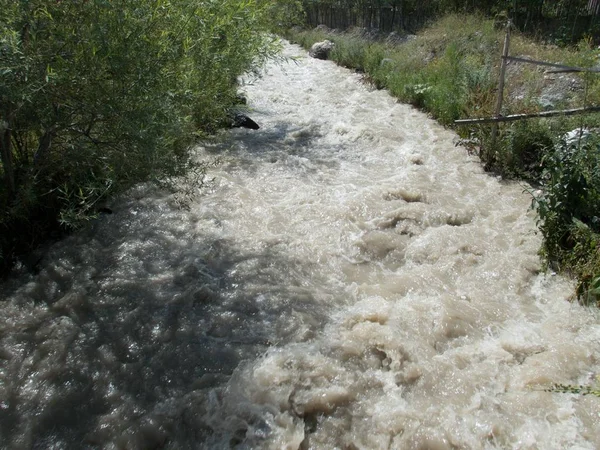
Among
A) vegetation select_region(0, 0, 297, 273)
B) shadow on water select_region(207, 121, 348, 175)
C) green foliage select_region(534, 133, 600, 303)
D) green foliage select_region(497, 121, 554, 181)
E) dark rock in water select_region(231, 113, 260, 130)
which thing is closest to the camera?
vegetation select_region(0, 0, 297, 273)

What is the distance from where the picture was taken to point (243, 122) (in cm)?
1034

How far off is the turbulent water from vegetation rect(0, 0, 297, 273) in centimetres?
92

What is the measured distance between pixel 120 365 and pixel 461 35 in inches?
487

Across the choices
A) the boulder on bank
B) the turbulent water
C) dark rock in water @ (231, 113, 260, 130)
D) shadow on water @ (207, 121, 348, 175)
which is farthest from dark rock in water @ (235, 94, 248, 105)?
the boulder on bank

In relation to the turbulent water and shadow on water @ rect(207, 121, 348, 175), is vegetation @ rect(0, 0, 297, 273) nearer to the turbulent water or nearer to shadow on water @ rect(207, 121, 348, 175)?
the turbulent water

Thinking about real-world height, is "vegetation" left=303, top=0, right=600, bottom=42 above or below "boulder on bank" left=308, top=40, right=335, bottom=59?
above

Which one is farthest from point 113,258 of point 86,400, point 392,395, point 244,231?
point 392,395

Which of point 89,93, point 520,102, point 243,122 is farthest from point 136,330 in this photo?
point 520,102

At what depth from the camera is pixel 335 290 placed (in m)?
4.91

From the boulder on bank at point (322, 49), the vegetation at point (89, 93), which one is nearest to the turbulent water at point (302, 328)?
the vegetation at point (89, 93)

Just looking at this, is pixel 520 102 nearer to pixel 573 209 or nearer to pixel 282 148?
pixel 573 209

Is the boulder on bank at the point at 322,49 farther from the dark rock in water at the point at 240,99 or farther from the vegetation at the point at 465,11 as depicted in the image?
the dark rock in water at the point at 240,99

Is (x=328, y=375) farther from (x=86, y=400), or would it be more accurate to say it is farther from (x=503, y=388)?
(x=86, y=400)

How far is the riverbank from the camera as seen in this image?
16.9ft
